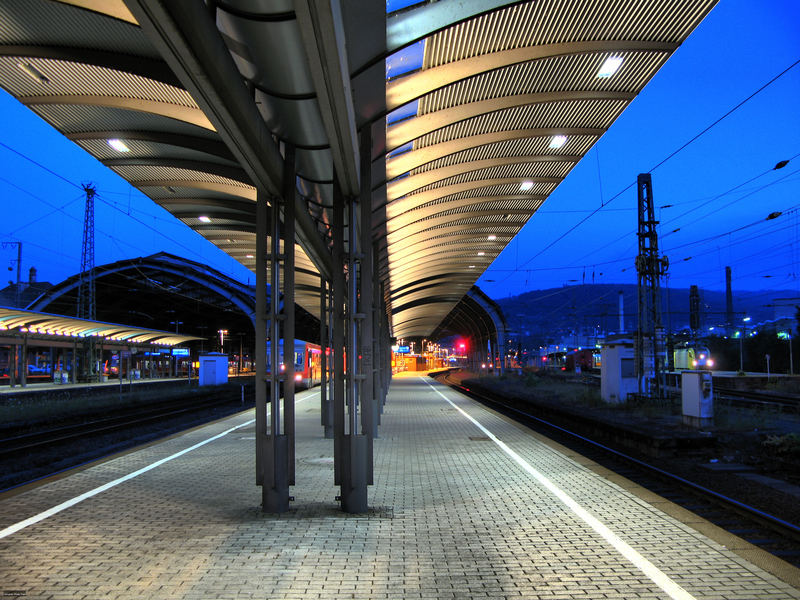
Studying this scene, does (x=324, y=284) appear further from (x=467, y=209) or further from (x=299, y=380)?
(x=299, y=380)

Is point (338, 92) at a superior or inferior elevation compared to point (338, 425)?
superior

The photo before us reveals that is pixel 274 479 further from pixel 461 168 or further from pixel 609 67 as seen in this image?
pixel 461 168

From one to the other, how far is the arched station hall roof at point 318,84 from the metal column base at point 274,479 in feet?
10.0

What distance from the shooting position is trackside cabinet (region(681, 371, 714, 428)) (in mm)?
15189

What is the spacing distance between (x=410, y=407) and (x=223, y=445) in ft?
37.5

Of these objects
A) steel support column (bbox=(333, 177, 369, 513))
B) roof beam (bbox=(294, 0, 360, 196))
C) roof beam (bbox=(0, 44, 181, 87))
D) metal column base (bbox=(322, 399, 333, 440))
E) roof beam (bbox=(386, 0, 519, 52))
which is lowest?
metal column base (bbox=(322, 399, 333, 440))

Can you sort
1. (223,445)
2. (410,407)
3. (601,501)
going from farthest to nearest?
1. (410,407)
2. (223,445)
3. (601,501)

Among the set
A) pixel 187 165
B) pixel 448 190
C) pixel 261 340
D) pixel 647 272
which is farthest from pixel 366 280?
pixel 647 272

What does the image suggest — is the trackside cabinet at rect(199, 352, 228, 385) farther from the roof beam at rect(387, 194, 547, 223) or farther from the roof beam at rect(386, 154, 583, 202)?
the roof beam at rect(386, 154, 583, 202)

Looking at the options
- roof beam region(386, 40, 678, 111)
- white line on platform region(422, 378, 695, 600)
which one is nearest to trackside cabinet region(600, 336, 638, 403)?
white line on platform region(422, 378, 695, 600)

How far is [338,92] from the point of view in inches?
205

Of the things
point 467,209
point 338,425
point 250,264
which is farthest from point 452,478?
point 250,264

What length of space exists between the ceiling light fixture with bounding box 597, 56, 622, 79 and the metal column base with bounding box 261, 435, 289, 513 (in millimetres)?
6712

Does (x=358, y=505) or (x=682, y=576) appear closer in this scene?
(x=682, y=576)
